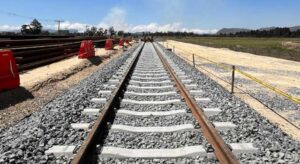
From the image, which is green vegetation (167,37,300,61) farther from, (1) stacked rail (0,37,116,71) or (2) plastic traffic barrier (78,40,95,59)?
(1) stacked rail (0,37,116,71)

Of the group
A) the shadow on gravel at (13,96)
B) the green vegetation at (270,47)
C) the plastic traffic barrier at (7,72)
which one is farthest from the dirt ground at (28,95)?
the green vegetation at (270,47)

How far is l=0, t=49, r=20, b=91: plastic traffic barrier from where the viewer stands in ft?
33.7

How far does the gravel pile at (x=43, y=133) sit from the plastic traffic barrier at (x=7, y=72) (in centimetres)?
240

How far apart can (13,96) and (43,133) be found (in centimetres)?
434

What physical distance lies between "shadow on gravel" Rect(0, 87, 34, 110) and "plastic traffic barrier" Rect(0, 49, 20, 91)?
202 millimetres

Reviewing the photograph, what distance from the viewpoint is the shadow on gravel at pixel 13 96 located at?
9077mm

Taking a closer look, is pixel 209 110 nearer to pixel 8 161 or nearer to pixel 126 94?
pixel 126 94

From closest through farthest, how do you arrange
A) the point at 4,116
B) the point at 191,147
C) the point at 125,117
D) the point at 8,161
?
1. the point at 8,161
2. the point at 191,147
3. the point at 125,117
4. the point at 4,116

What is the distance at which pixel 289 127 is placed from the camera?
7.39 metres

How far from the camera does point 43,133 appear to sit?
604cm

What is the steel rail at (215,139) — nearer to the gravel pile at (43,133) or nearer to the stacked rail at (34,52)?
the gravel pile at (43,133)

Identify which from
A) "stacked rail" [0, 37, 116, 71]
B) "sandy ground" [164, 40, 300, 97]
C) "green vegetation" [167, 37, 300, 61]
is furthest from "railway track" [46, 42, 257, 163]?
"green vegetation" [167, 37, 300, 61]

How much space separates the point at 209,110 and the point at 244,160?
287cm

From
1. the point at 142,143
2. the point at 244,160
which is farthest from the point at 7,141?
the point at 244,160
